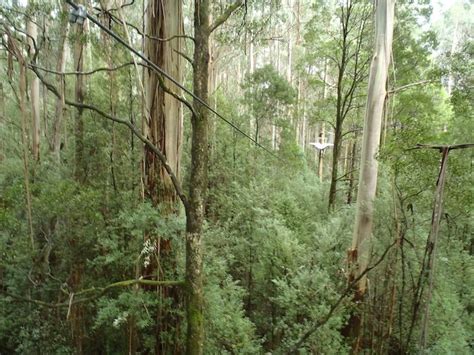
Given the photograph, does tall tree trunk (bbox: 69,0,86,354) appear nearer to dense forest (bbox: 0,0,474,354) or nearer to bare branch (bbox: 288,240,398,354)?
dense forest (bbox: 0,0,474,354)

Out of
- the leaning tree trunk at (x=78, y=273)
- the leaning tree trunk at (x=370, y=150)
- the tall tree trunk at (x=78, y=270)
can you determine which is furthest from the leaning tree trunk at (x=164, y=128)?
the leaning tree trunk at (x=370, y=150)

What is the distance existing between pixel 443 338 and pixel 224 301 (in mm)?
2854

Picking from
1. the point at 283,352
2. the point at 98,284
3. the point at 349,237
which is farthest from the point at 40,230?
the point at 349,237

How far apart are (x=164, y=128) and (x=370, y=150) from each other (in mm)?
3615

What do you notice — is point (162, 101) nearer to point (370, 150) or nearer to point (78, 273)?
point (78, 273)

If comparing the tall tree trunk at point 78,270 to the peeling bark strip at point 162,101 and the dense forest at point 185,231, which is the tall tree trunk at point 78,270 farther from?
the peeling bark strip at point 162,101

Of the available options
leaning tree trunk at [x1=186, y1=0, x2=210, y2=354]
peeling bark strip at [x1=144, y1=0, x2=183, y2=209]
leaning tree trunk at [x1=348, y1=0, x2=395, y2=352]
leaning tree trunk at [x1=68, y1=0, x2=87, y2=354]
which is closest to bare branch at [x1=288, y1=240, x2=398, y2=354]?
leaning tree trunk at [x1=348, y1=0, x2=395, y2=352]

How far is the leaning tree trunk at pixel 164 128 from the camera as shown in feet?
12.2

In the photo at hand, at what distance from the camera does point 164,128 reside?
3.85 meters

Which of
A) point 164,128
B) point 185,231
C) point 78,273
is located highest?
point 164,128

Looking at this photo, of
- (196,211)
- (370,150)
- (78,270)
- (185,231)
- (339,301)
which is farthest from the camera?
(370,150)

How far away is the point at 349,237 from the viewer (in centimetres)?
666

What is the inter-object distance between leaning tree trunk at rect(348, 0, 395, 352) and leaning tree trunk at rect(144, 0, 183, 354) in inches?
122

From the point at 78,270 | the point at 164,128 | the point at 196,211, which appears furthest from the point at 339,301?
the point at 78,270
